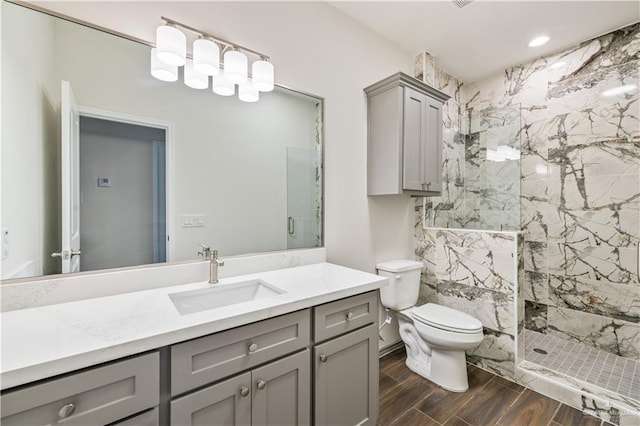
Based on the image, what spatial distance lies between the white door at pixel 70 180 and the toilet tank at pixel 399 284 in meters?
1.87

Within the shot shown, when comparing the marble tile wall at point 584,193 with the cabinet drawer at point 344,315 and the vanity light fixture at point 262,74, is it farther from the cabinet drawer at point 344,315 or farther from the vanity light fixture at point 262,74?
the vanity light fixture at point 262,74

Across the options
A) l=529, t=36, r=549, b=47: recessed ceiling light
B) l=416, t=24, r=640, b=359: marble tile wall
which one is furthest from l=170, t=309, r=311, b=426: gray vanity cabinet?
l=529, t=36, r=549, b=47: recessed ceiling light

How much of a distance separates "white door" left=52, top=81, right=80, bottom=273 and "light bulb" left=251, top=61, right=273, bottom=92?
83 cm

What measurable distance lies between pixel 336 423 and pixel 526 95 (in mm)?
3279

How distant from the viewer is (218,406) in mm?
917

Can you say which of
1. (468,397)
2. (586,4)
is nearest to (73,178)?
(468,397)

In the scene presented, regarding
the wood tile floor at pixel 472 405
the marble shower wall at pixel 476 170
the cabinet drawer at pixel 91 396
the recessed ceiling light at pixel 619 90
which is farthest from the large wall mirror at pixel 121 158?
the recessed ceiling light at pixel 619 90

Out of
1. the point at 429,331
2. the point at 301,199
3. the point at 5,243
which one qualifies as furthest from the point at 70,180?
the point at 429,331

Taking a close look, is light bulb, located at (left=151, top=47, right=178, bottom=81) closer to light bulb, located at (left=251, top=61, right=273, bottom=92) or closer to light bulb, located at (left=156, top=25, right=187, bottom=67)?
light bulb, located at (left=156, top=25, right=187, bottom=67)

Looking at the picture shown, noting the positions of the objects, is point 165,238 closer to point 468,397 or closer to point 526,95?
point 468,397

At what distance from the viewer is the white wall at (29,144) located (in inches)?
39.2

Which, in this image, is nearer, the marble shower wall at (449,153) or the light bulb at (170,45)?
the light bulb at (170,45)

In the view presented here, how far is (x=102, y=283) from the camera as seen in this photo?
116 cm

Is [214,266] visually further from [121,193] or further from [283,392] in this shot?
[283,392]
